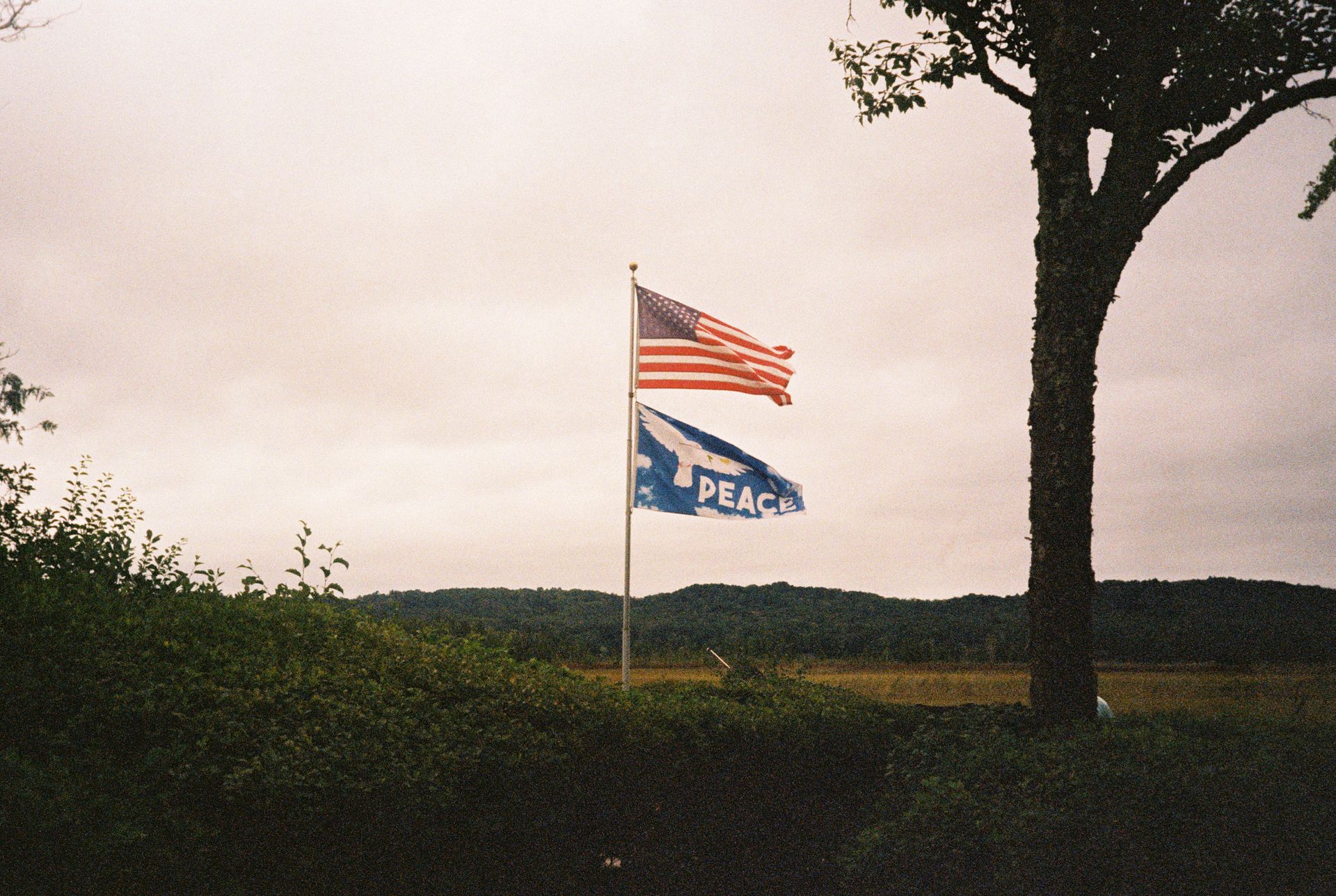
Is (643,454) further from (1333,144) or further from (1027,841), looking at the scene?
(1333,144)

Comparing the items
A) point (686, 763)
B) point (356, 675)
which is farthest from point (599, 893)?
point (356, 675)

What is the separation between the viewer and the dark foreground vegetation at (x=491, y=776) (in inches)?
207

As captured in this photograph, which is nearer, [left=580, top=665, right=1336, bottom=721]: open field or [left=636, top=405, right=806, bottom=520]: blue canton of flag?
[left=580, top=665, right=1336, bottom=721]: open field

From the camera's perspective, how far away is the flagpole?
10.7 m

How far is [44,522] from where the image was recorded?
7891mm

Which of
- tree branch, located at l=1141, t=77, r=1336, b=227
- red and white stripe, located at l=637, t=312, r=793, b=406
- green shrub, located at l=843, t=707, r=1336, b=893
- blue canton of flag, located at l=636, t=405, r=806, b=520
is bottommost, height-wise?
green shrub, located at l=843, t=707, r=1336, b=893

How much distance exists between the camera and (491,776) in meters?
6.49

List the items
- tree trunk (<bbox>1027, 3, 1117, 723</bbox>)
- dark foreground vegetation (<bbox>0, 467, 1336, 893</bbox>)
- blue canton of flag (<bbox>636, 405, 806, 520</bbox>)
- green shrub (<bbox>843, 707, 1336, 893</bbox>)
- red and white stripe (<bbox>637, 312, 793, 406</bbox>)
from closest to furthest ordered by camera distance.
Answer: dark foreground vegetation (<bbox>0, 467, 1336, 893</bbox>), green shrub (<bbox>843, 707, 1336, 893</bbox>), tree trunk (<bbox>1027, 3, 1117, 723</bbox>), blue canton of flag (<bbox>636, 405, 806, 520</bbox>), red and white stripe (<bbox>637, 312, 793, 406</bbox>)

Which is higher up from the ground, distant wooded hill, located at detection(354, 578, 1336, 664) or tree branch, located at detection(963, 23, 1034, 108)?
tree branch, located at detection(963, 23, 1034, 108)

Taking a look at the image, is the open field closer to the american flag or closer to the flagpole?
the flagpole

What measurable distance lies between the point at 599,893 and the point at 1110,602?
26.7 metres

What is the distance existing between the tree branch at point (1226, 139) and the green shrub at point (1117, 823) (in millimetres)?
5515

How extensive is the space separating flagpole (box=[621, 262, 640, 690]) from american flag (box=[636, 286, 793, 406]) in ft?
0.43

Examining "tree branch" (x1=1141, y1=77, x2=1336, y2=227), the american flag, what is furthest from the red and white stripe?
"tree branch" (x1=1141, y1=77, x2=1336, y2=227)
